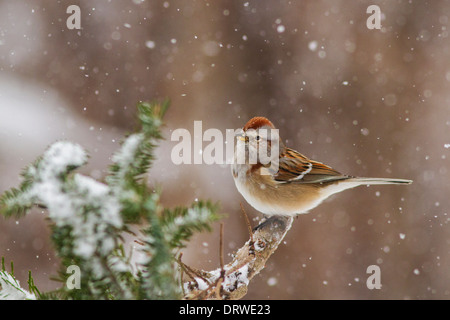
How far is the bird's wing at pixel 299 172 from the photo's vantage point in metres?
1.79

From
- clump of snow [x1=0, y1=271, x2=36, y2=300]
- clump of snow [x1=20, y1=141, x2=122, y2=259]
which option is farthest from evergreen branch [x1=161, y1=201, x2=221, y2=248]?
clump of snow [x1=0, y1=271, x2=36, y2=300]

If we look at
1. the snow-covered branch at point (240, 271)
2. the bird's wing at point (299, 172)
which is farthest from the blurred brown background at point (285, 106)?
the snow-covered branch at point (240, 271)

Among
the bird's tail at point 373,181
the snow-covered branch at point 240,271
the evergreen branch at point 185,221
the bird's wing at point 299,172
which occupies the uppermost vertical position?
the bird's wing at point 299,172

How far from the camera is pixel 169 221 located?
0.61 metres

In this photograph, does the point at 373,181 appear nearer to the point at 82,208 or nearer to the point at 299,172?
the point at 299,172

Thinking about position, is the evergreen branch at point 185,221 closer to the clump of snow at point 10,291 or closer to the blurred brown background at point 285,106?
the clump of snow at point 10,291

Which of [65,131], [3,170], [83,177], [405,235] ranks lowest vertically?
[405,235]

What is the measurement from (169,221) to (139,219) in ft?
0.15

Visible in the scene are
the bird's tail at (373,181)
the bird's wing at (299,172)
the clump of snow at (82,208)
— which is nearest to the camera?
the clump of snow at (82,208)

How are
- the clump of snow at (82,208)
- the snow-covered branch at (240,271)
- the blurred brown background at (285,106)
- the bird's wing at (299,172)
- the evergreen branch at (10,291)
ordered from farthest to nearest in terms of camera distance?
the blurred brown background at (285,106), the bird's wing at (299,172), the snow-covered branch at (240,271), the evergreen branch at (10,291), the clump of snow at (82,208)

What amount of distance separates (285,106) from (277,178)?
180cm

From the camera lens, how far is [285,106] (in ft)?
11.4

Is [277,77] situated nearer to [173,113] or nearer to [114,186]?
[173,113]
